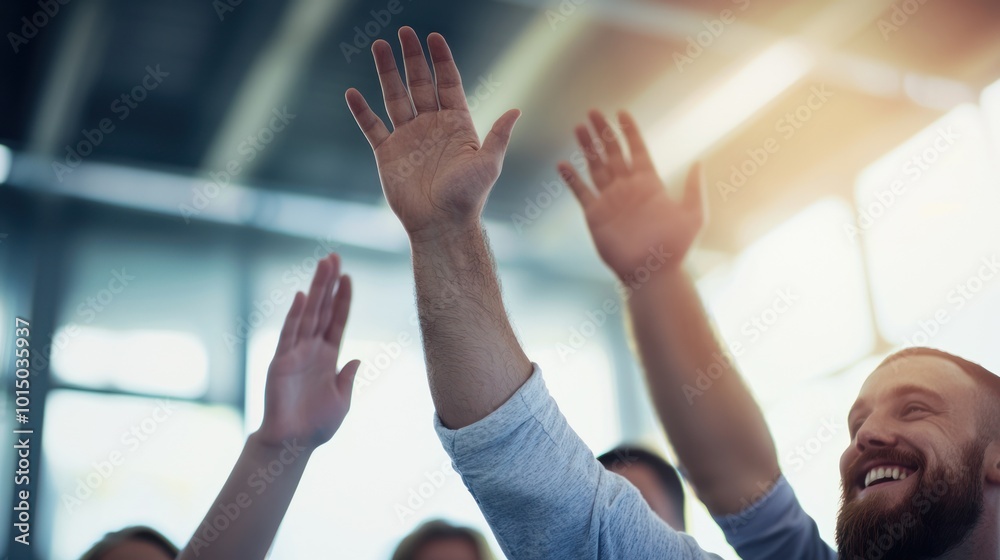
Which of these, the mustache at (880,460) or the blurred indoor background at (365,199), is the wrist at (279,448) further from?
the blurred indoor background at (365,199)

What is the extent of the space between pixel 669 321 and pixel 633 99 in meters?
1.87

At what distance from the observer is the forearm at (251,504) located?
1.01 m

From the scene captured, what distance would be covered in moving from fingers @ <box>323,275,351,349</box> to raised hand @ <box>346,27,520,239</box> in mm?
447

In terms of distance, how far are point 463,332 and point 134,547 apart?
92 centimetres

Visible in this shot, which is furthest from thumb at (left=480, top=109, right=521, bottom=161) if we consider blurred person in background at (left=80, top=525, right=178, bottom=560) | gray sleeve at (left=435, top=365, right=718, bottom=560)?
blurred person in background at (left=80, top=525, right=178, bottom=560)

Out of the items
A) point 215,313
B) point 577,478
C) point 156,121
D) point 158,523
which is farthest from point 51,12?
point 577,478

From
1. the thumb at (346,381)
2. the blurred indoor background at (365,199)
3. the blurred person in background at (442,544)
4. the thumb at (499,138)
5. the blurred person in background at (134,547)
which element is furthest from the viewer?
the blurred indoor background at (365,199)

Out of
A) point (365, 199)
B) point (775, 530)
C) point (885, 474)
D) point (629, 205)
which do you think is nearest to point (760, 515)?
point (775, 530)

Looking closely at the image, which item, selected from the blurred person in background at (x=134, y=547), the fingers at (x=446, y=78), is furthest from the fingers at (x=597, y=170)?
the blurred person in background at (x=134, y=547)

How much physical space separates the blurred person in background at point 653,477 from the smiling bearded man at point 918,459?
42 cm

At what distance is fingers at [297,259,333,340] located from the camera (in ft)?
3.93

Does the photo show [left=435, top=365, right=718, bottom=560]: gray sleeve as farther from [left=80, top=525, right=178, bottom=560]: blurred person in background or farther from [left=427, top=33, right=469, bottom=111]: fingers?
[left=80, top=525, right=178, bottom=560]: blurred person in background

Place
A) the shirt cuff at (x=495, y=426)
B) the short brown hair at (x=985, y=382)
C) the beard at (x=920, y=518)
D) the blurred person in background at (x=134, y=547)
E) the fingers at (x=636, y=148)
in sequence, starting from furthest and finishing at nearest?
the fingers at (x=636, y=148) → the blurred person in background at (x=134, y=547) → the short brown hair at (x=985, y=382) → the beard at (x=920, y=518) → the shirt cuff at (x=495, y=426)

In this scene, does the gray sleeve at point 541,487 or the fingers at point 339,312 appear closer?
the gray sleeve at point 541,487
